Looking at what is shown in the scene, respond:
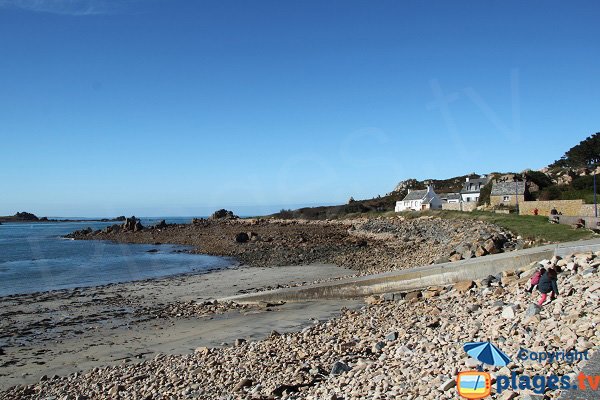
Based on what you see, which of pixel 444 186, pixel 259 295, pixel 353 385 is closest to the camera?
pixel 353 385

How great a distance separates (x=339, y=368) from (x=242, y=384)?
1.72m

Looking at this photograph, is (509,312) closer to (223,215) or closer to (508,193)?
(508,193)

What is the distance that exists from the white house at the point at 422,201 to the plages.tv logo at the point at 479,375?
201 ft

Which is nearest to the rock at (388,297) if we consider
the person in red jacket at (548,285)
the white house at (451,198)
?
the person in red jacket at (548,285)

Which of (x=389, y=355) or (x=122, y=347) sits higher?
(x=389, y=355)

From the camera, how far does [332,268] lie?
26578mm

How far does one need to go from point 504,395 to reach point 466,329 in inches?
138

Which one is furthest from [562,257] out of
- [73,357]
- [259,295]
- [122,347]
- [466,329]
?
[73,357]

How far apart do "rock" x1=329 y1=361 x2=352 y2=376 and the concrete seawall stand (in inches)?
302

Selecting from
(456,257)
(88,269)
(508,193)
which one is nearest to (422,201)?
(508,193)

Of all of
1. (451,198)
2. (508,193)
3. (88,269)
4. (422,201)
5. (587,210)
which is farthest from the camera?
(451,198)

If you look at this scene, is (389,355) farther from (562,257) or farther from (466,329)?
(562,257)

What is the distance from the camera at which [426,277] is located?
50.6ft

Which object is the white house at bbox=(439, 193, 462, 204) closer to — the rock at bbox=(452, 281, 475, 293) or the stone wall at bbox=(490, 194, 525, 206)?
the stone wall at bbox=(490, 194, 525, 206)
